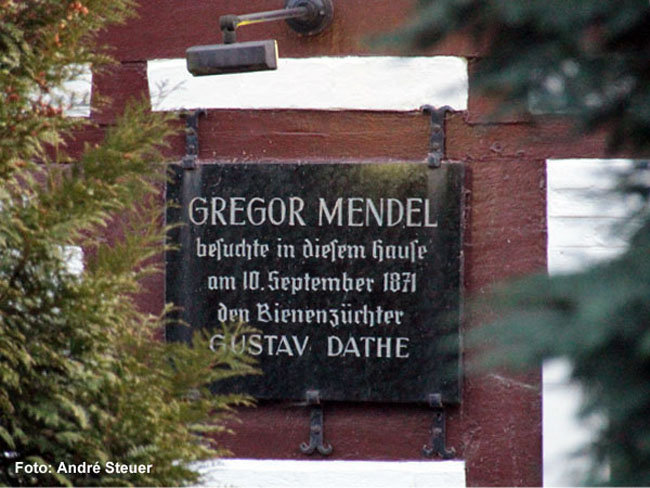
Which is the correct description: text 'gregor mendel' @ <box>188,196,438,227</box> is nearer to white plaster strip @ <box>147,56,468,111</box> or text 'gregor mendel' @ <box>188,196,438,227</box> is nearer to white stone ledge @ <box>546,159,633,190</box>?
white plaster strip @ <box>147,56,468,111</box>

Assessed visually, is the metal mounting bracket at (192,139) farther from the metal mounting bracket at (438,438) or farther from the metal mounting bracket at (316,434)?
the metal mounting bracket at (438,438)

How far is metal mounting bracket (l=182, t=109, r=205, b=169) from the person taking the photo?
206 inches

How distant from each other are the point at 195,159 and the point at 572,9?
3.99 metres

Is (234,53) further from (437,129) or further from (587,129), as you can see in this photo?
(587,129)

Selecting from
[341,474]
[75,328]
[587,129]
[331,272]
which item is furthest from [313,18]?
[587,129]

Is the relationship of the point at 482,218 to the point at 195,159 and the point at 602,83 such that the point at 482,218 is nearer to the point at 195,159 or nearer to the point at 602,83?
the point at 195,159

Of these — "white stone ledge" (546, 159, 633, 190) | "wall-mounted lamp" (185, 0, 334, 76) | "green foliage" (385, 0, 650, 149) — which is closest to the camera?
"green foliage" (385, 0, 650, 149)

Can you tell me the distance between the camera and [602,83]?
4.70ft

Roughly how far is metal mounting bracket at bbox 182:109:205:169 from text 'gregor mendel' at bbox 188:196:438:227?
0.17 m

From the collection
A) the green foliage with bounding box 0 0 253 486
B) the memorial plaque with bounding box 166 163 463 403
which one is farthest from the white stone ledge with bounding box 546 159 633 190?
the green foliage with bounding box 0 0 253 486

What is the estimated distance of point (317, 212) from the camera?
515 centimetres

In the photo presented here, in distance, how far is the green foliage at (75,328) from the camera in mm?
3367

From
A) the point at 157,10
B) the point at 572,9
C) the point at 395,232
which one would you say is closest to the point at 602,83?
the point at 572,9

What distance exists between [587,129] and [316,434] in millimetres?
3790
